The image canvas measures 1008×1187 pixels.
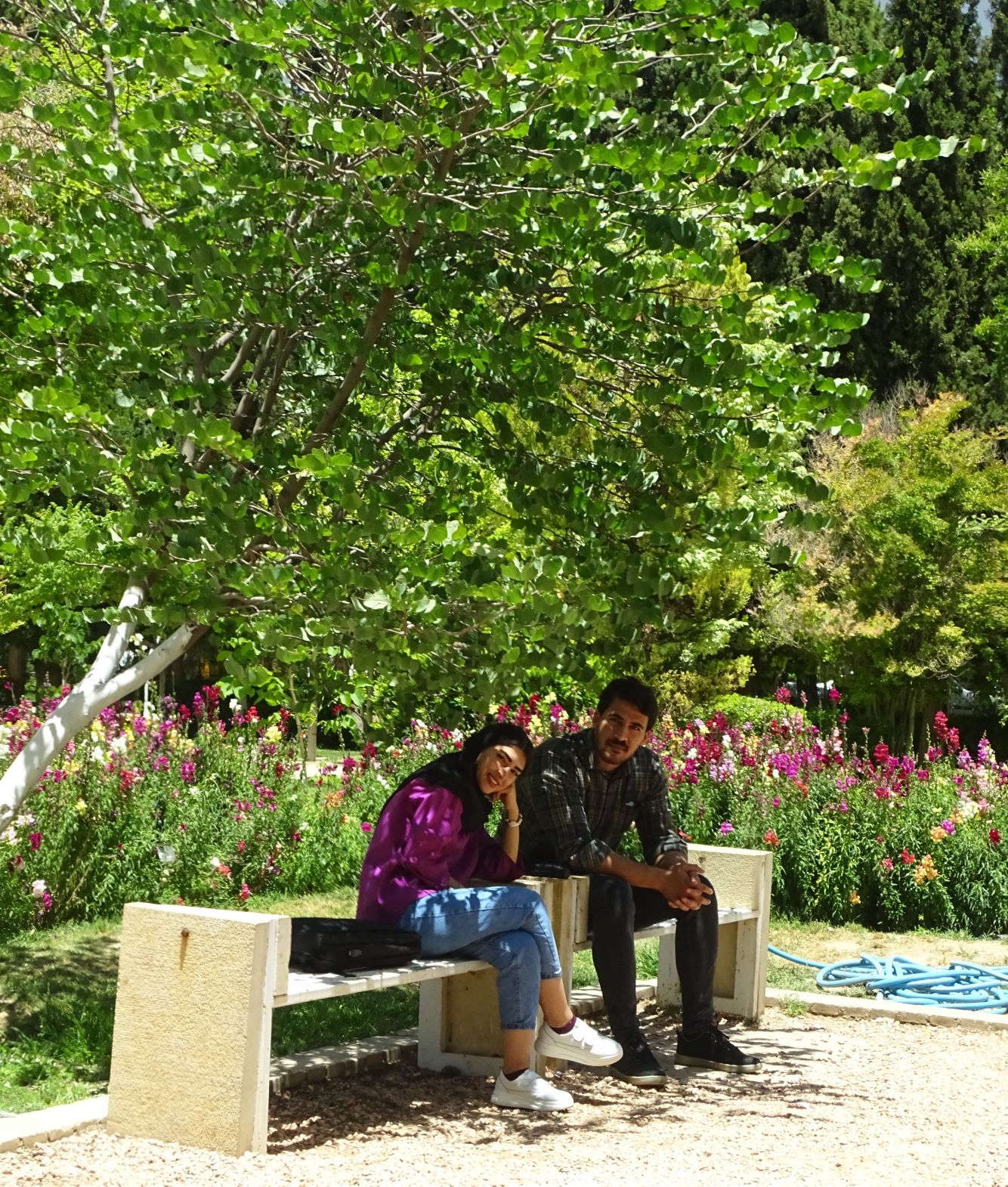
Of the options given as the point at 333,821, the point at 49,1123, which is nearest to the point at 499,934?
the point at 49,1123

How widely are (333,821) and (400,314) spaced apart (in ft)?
15.0

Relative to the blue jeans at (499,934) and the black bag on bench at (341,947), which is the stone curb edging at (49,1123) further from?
the blue jeans at (499,934)

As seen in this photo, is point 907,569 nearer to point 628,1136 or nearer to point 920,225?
point 920,225

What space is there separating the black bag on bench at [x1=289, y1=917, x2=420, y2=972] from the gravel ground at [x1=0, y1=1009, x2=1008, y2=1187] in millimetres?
466

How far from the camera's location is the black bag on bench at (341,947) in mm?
4078

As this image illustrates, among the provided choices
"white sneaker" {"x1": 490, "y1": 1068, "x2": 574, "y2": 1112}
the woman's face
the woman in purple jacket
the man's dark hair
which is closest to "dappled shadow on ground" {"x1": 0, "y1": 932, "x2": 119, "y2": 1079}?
the woman in purple jacket

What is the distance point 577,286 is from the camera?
4301 millimetres

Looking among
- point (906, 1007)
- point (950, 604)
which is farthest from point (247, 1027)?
point (950, 604)

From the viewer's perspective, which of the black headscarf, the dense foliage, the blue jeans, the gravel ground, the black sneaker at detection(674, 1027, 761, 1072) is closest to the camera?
the gravel ground

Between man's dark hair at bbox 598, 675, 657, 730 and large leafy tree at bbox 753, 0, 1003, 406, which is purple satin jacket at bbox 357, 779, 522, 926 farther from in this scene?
large leafy tree at bbox 753, 0, 1003, 406

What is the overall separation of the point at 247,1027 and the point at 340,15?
2580 millimetres

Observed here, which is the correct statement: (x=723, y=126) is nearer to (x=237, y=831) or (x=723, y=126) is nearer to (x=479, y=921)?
(x=479, y=921)

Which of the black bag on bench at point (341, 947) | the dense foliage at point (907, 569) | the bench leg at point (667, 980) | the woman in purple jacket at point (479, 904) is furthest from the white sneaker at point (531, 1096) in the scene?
the dense foliage at point (907, 569)

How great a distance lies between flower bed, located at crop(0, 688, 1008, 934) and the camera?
287 inches
